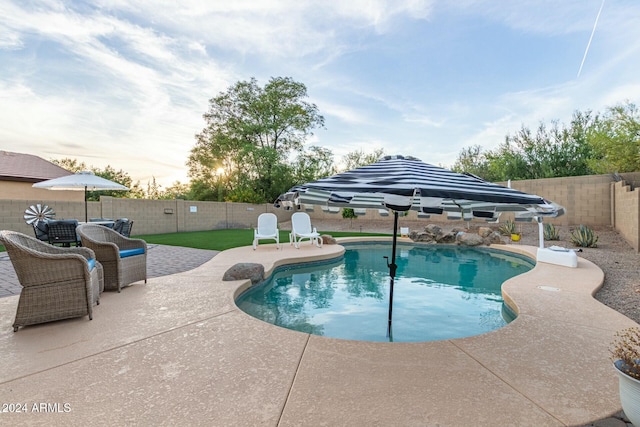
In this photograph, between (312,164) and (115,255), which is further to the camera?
(312,164)

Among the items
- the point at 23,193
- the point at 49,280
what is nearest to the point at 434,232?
the point at 49,280

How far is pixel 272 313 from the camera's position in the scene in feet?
13.6

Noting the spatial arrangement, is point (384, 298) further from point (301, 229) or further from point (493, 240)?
point (493, 240)

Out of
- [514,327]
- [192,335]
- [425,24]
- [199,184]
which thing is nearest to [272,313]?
[192,335]

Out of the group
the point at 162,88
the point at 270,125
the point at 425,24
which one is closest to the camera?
the point at 425,24

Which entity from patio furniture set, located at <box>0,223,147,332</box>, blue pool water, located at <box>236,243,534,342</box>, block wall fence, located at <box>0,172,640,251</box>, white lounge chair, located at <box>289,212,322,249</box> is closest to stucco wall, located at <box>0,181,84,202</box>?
block wall fence, located at <box>0,172,640,251</box>

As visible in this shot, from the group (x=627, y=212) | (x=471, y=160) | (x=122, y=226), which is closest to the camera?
(x=122, y=226)

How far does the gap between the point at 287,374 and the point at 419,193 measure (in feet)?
4.86

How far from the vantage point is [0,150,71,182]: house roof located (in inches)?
542

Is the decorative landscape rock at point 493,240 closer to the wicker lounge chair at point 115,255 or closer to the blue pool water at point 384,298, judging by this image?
the blue pool water at point 384,298

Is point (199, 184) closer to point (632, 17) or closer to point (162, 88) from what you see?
point (162, 88)

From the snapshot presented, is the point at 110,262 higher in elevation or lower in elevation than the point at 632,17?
lower

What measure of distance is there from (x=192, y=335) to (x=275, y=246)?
6.30 meters

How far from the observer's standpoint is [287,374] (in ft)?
6.76
